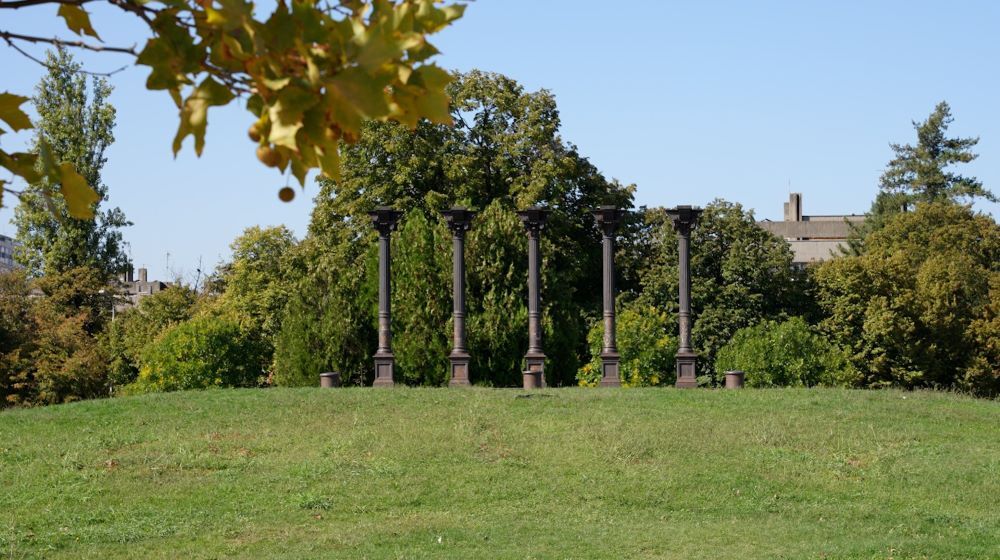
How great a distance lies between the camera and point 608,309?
112 ft

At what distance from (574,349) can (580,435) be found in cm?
1866

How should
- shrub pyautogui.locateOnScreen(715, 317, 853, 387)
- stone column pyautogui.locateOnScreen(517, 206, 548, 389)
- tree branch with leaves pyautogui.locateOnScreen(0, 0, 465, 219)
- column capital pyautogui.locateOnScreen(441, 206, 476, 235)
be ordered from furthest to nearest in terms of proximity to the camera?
shrub pyautogui.locateOnScreen(715, 317, 853, 387), stone column pyautogui.locateOnScreen(517, 206, 548, 389), column capital pyautogui.locateOnScreen(441, 206, 476, 235), tree branch with leaves pyautogui.locateOnScreen(0, 0, 465, 219)

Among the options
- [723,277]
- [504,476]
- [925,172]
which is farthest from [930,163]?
[504,476]

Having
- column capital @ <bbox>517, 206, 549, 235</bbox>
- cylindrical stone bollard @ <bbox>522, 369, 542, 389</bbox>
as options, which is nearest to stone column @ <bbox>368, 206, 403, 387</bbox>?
column capital @ <bbox>517, 206, 549, 235</bbox>

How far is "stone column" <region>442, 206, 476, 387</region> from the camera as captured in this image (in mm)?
33938

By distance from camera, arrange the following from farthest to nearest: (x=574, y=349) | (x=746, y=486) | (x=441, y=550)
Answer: (x=574, y=349) < (x=746, y=486) < (x=441, y=550)

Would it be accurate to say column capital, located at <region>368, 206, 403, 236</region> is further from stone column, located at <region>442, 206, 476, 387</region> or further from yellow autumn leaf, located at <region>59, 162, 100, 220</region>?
yellow autumn leaf, located at <region>59, 162, 100, 220</region>

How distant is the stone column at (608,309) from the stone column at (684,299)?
1673mm

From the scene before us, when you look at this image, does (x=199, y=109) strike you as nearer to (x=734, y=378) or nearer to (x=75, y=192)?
(x=75, y=192)

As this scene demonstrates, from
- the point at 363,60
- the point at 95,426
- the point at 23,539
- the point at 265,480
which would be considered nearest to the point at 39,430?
the point at 95,426

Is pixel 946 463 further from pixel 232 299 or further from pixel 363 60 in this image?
pixel 232 299

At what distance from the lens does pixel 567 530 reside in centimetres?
1541

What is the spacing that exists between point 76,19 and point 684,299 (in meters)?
30.1

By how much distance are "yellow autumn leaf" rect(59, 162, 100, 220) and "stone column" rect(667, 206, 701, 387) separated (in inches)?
1149
